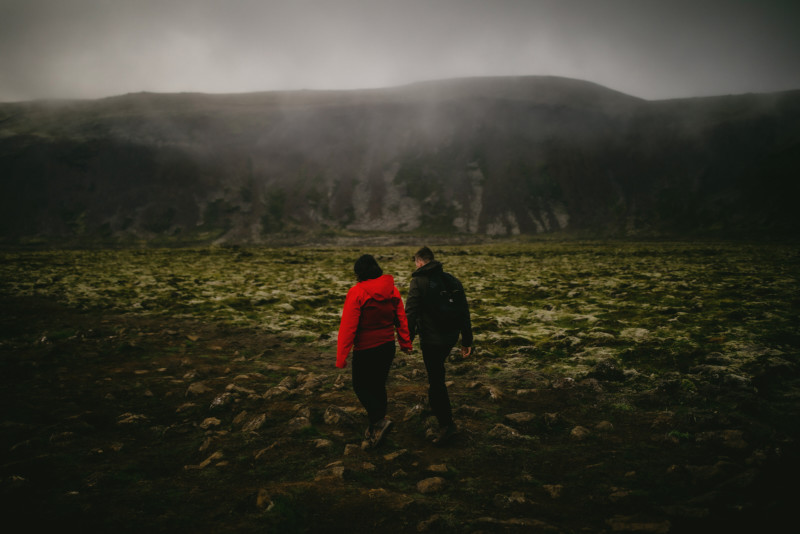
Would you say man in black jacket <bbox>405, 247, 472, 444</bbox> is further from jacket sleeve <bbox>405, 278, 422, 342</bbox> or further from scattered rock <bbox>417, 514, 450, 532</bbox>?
scattered rock <bbox>417, 514, 450, 532</bbox>

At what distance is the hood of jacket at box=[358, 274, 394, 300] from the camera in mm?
7244

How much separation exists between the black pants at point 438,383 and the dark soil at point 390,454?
53 cm

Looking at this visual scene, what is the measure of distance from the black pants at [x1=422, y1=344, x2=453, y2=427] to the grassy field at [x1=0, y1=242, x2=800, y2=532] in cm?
48

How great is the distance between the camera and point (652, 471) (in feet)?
18.7

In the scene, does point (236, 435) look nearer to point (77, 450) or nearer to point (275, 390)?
point (275, 390)

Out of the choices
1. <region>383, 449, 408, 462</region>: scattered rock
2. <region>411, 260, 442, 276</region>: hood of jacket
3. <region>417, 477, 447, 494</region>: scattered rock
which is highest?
<region>411, 260, 442, 276</region>: hood of jacket

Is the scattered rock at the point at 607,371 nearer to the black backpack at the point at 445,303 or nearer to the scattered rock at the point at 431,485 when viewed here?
the black backpack at the point at 445,303

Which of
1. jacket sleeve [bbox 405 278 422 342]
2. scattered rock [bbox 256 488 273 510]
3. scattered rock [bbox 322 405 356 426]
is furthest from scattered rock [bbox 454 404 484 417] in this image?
scattered rock [bbox 256 488 273 510]

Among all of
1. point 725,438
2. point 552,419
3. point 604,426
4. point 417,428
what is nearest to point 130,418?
point 417,428

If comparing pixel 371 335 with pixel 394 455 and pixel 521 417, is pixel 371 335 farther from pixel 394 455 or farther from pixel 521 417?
pixel 521 417

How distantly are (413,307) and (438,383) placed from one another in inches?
61.3

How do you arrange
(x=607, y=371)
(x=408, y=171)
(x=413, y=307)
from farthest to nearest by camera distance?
(x=408, y=171) → (x=607, y=371) → (x=413, y=307)

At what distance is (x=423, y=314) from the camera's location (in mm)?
7625

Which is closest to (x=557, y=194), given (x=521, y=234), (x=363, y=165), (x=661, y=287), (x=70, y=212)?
(x=521, y=234)
